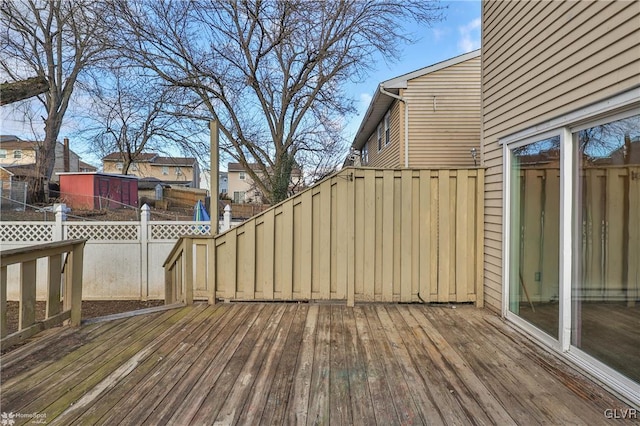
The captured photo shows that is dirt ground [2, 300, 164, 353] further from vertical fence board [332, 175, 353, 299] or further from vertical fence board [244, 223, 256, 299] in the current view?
vertical fence board [332, 175, 353, 299]

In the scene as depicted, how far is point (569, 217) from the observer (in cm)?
240

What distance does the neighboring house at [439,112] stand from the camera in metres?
7.90

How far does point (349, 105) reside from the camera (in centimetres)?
959

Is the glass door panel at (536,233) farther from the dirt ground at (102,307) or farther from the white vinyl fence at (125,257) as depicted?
the dirt ground at (102,307)

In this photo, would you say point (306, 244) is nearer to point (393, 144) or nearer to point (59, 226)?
point (59, 226)

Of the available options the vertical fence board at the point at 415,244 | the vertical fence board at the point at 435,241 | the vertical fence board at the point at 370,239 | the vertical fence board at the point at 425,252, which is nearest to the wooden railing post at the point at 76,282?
the vertical fence board at the point at 370,239

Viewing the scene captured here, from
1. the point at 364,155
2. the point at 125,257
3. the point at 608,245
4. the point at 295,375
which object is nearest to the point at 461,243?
the point at 608,245

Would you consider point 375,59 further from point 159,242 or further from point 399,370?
point 399,370

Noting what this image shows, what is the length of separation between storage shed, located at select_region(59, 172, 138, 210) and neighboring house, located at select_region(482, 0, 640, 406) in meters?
17.8

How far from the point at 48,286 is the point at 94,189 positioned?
18.3 meters

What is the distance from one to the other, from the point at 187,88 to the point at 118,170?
71.2ft

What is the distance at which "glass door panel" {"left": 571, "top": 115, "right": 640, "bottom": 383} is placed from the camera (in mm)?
2004

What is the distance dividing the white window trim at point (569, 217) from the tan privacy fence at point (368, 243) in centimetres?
80

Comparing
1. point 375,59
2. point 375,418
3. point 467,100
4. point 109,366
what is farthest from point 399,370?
point 375,59
